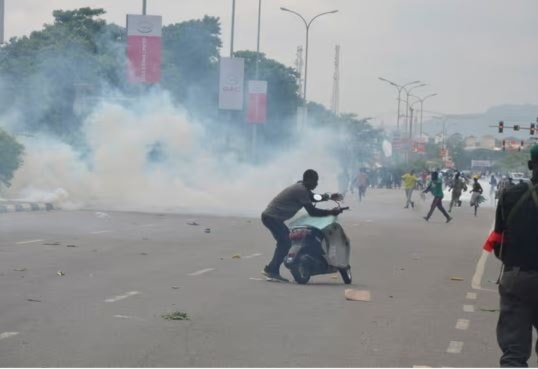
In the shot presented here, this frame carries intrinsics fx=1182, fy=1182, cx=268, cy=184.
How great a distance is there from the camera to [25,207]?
33.3m

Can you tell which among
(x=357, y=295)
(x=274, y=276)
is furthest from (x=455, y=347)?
(x=274, y=276)

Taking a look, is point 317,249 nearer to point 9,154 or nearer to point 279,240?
point 279,240

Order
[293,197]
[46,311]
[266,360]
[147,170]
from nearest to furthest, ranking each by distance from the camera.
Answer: [266,360]
[46,311]
[293,197]
[147,170]

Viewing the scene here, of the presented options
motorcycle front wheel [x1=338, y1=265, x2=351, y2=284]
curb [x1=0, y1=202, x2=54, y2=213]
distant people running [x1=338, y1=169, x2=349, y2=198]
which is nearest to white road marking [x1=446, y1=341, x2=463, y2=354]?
motorcycle front wheel [x1=338, y1=265, x2=351, y2=284]

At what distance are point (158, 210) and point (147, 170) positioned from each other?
8.31m

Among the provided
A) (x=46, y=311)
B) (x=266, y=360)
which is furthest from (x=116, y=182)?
(x=266, y=360)

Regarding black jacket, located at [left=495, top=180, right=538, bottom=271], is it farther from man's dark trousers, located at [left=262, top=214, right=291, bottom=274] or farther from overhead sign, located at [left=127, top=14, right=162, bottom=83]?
overhead sign, located at [left=127, top=14, right=162, bottom=83]

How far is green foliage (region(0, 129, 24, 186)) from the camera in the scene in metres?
36.2

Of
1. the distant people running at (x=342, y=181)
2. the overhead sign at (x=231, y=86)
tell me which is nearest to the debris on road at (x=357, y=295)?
the overhead sign at (x=231, y=86)

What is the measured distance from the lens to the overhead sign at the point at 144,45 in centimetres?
3628

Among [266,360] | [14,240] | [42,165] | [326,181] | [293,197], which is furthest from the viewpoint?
[326,181]

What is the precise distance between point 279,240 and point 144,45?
2223 centimetres

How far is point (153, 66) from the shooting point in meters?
36.6

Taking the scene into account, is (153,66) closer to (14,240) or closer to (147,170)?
(147,170)
